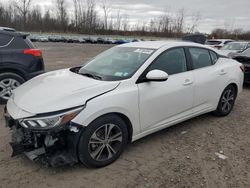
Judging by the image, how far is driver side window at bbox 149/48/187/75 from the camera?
350 centimetres

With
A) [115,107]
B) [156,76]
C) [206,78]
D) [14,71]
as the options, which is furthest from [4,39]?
[206,78]

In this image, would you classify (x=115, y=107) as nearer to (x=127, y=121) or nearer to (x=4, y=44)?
(x=127, y=121)

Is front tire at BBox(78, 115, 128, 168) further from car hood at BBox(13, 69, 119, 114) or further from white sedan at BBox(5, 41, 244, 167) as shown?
car hood at BBox(13, 69, 119, 114)

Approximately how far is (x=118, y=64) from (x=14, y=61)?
288 centimetres

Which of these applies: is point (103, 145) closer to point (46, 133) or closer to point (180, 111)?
point (46, 133)

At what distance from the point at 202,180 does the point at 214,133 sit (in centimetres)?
147

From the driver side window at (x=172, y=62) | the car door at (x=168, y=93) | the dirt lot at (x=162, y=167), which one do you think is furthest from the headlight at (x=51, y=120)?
the driver side window at (x=172, y=62)

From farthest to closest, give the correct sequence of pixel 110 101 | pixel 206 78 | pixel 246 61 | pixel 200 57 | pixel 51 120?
pixel 246 61 → pixel 200 57 → pixel 206 78 → pixel 110 101 → pixel 51 120

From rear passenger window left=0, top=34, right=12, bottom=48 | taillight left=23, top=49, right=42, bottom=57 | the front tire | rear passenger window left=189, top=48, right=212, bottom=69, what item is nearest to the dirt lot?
the front tire

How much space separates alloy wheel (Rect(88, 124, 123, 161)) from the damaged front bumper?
223 millimetres

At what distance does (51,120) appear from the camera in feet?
8.41

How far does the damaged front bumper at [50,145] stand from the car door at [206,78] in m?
2.23

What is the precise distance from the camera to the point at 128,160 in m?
3.17

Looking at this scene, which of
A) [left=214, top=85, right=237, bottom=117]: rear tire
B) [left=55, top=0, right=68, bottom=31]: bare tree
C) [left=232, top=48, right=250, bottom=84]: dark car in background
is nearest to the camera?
[left=214, top=85, right=237, bottom=117]: rear tire
